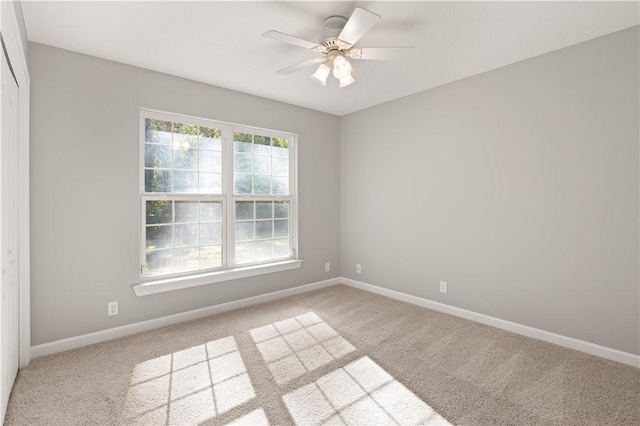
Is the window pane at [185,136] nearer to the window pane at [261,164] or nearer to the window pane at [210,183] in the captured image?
the window pane at [210,183]

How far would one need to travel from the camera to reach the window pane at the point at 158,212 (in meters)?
3.18

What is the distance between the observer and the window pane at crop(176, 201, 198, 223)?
11.0ft

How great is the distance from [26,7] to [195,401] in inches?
110

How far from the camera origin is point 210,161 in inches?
141

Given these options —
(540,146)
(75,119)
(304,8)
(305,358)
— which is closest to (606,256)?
(540,146)

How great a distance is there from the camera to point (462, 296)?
344 cm

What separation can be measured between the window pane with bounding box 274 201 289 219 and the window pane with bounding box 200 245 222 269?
900 mm

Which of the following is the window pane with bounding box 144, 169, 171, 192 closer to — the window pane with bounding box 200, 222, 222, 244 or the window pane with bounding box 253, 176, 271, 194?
the window pane with bounding box 200, 222, 222, 244

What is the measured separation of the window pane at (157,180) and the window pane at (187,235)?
422 mm

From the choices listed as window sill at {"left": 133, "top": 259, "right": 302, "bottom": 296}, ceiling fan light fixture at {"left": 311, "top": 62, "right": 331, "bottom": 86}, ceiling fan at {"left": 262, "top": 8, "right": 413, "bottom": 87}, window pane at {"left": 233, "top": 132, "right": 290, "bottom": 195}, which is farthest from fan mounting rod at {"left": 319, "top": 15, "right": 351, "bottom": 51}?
window sill at {"left": 133, "top": 259, "right": 302, "bottom": 296}

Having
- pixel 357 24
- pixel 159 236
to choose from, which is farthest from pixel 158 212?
pixel 357 24

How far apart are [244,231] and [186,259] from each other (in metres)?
0.75

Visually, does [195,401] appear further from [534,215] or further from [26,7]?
[534,215]

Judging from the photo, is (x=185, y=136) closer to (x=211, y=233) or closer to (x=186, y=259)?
(x=211, y=233)
